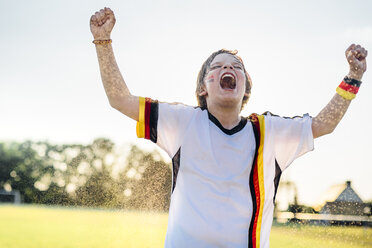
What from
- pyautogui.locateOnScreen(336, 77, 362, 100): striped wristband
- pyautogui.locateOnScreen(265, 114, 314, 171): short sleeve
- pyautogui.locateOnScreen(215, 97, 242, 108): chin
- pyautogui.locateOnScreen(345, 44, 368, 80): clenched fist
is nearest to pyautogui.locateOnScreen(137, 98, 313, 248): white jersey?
pyautogui.locateOnScreen(265, 114, 314, 171): short sleeve

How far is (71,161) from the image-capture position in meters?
51.4

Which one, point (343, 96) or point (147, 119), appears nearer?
point (147, 119)

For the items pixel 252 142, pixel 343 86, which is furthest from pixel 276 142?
pixel 343 86

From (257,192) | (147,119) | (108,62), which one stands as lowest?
(257,192)

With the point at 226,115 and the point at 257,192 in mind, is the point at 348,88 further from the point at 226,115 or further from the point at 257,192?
the point at 257,192

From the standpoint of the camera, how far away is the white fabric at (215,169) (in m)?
2.14

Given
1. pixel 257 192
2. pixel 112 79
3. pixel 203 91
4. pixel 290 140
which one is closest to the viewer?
pixel 112 79

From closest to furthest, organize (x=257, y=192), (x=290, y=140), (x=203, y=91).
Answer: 1. (x=257, y=192)
2. (x=290, y=140)
3. (x=203, y=91)

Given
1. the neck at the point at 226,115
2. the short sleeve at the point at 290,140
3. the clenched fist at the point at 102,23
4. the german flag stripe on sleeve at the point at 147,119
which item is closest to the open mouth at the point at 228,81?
the neck at the point at 226,115

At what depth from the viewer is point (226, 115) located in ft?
8.14

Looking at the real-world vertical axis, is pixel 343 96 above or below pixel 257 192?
above

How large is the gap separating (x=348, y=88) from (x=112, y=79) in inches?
54.4

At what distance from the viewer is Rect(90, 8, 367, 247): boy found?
85.0 inches

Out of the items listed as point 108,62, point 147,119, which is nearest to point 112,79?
point 108,62
